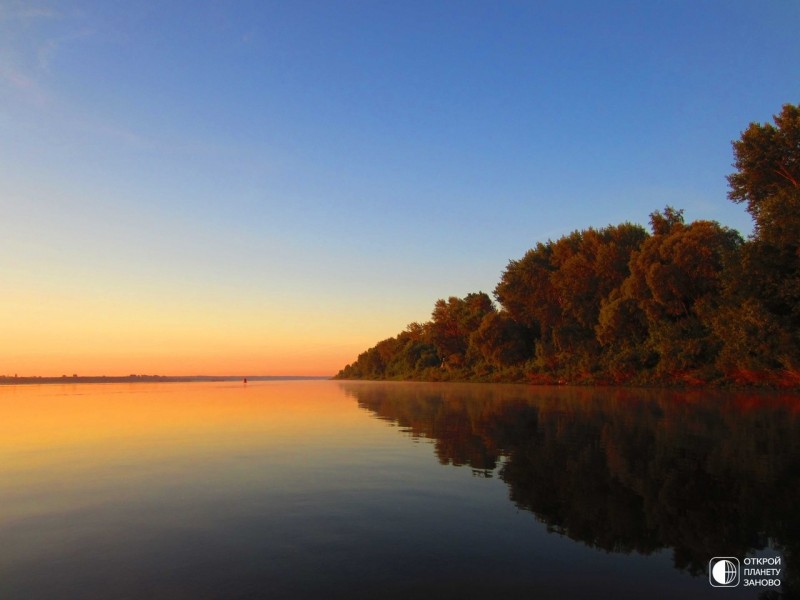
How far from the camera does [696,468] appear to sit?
12.9 meters

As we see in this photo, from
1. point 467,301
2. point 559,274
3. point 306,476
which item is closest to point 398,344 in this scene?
point 467,301

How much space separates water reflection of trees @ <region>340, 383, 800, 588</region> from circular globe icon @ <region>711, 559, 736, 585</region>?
183 millimetres

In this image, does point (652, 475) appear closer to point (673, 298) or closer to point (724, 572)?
point (724, 572)

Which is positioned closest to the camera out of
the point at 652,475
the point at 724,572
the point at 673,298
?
the point at 724,572

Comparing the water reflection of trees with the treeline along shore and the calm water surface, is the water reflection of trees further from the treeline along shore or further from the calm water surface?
the treeline along shore

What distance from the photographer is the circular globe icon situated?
675cm

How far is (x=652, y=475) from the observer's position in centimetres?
1221

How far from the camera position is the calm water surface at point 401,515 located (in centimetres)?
657

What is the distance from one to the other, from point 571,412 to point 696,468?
16.0 meters

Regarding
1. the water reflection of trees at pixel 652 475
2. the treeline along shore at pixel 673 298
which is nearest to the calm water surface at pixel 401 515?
the water reflection of trees at pixel 652 475

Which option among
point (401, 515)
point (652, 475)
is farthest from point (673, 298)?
point (401, 515)

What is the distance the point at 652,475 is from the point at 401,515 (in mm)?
→ 6426

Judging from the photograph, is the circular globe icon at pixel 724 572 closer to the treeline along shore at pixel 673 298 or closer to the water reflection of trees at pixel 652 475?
the water reflection of trees at pixel 652 475

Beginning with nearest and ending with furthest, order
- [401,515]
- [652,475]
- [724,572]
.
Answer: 1. [724,572]
2. [401,515]
3. [652,475]
